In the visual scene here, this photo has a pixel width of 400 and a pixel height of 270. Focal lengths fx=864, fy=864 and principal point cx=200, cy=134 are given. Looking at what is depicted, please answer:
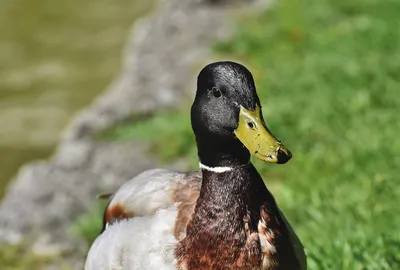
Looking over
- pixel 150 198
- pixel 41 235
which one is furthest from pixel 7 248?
pixel 150 198

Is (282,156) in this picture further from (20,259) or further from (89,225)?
(20,259)

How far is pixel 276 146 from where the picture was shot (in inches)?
108

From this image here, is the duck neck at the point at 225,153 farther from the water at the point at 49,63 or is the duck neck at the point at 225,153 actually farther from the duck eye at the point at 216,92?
the water at the point at 49,63

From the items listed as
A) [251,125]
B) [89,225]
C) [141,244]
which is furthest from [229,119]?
[89,225]

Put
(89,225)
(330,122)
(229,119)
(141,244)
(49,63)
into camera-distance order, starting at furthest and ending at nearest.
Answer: (49,63) → (330,122) → (89,225) → (141,244) → (229,119)

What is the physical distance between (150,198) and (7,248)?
1.97 meters

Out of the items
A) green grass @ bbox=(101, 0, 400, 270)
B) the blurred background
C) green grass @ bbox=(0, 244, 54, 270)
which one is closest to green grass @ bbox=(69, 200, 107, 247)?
the blurred background

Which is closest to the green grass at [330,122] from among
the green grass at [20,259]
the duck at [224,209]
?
the duck at [224,209]

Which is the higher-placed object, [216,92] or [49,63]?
[49,63]

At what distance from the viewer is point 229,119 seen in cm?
285

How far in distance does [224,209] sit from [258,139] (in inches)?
12.5

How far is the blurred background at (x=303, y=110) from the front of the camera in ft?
14.1

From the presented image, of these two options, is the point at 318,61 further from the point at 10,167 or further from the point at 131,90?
the point at 10,167

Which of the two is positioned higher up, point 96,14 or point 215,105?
point 96,14
